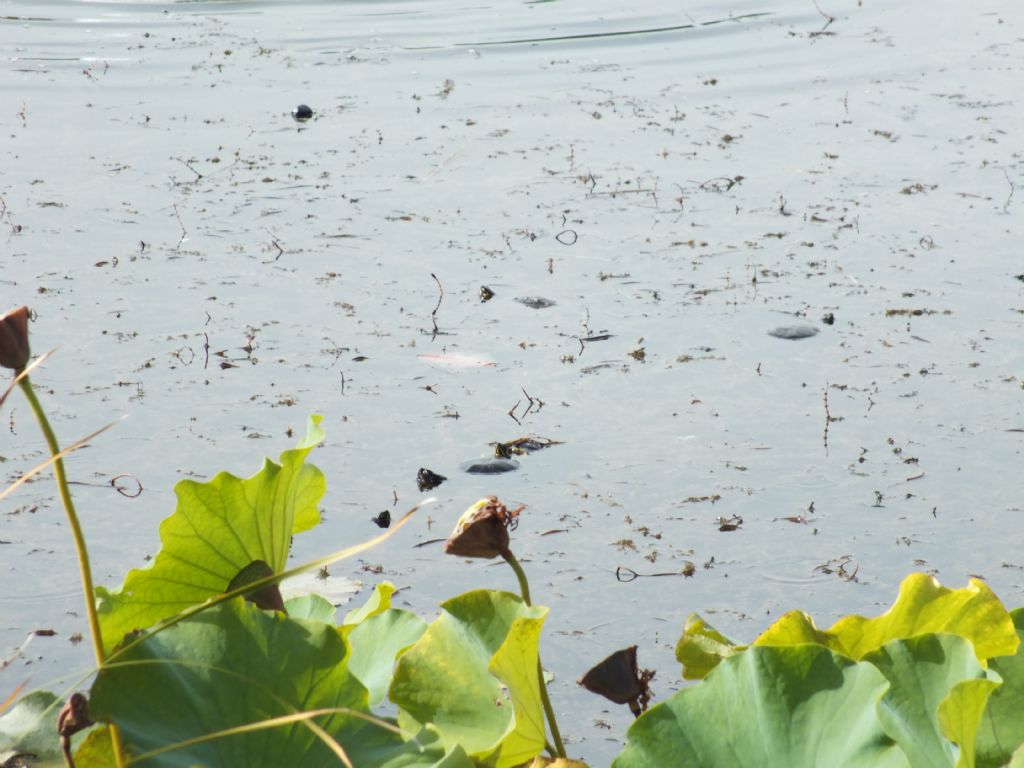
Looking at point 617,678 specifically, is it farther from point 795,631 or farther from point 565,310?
point 565,310

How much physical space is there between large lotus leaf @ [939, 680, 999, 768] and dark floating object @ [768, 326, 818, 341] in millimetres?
2587

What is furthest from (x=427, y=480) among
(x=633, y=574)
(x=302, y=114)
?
(x=302, y=114)

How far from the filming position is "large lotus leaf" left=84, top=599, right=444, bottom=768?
77cm

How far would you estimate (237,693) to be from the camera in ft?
2.60

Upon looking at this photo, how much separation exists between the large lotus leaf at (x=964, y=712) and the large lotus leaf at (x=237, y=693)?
0.30 m

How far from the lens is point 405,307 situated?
133 inches

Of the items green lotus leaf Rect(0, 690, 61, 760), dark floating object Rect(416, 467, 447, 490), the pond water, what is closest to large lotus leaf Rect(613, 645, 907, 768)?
green lotus leaf Rect(0, 690, 61, 760)

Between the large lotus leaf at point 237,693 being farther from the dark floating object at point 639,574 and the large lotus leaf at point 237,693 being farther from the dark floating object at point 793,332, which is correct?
the dark floating object at point 793,332

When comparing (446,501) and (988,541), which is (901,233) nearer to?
(988,541)

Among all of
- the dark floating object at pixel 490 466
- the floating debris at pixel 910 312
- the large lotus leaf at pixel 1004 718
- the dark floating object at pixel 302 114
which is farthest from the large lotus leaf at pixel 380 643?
the dark floating object at pixel 302 114

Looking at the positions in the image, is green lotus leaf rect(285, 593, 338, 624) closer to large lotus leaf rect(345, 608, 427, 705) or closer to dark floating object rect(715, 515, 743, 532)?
large lotus leaf rect(345, 608, 427, 705)

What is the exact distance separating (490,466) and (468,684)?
1767mm

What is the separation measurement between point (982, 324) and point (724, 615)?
4.59ft

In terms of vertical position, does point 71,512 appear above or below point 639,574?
above
